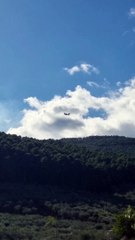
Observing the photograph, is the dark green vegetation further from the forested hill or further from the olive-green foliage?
the olive-green foliage

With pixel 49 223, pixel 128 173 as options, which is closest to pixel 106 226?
pixel 49 223

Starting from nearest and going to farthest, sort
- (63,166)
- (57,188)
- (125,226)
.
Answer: (125,226)
(57,188)
(63,166)

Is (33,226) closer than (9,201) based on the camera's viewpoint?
Yes

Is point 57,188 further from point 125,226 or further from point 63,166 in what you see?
point 125,226

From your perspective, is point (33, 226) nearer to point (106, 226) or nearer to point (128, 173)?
point (106, 226)

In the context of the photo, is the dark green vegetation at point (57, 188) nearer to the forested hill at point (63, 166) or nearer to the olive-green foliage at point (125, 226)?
the forested hill at point (63, 166)

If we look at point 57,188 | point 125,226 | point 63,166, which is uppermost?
point 63,166

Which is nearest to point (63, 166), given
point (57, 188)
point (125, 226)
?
point (57, 188)
